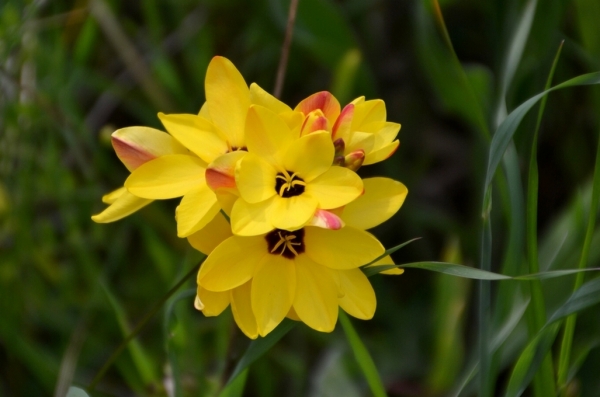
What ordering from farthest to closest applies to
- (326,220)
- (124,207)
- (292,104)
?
(292,104) → (124,207) → (326,220)

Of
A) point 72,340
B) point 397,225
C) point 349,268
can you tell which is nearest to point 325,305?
point 349,268

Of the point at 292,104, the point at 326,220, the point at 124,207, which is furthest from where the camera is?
the point at 292,104

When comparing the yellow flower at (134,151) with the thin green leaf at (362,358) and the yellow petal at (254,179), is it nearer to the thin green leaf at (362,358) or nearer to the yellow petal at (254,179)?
the yellow petal at (254,179)

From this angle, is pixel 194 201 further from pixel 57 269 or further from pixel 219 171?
pixel 57 269

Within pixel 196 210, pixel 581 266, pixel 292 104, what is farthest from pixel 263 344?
pixel 292 104

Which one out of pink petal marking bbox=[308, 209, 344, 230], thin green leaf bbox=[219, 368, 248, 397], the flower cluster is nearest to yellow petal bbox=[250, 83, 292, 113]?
the flower cluster

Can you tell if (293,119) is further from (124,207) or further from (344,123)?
(124,207)

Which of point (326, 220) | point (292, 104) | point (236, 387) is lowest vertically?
point (236, 387)
